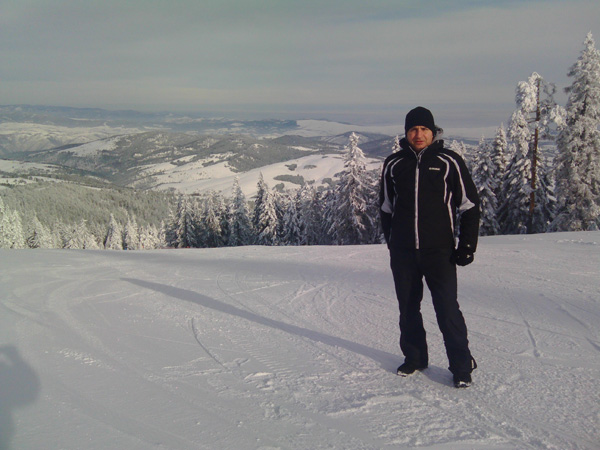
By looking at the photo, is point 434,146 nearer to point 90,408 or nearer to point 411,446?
point 411,446

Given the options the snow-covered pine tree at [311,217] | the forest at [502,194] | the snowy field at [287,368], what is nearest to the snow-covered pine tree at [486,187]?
the forest at [502,194]

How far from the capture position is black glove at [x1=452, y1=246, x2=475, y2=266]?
9.49ft

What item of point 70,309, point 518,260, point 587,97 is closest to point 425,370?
point 70,309

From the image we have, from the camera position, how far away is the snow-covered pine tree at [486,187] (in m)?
27.2

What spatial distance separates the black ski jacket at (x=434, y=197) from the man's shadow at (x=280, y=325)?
1242mm

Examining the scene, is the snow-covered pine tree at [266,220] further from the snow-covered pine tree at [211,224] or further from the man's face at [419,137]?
the man's face at [419,137]

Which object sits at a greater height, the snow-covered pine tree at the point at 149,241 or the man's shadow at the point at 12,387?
the man's shadow at the point at 12,387

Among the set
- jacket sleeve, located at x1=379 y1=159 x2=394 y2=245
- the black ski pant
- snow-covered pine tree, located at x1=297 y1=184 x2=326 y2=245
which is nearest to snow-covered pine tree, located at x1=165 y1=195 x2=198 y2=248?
snow-covered pine tree, located at x1=297 y1=184 x2=326 y2=245

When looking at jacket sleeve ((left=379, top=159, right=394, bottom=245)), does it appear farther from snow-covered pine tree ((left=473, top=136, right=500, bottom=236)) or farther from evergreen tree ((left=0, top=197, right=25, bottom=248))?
evergreen tree ((left=0, top=197, right=25, bottom=248))

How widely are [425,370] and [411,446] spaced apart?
119 cm

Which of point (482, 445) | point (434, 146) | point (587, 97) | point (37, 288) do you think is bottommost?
point (37, 288)

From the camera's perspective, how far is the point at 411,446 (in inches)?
86.8

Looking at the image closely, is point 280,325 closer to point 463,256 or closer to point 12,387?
point 463,256

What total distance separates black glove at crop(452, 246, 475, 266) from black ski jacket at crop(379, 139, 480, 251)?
0.12 ft
